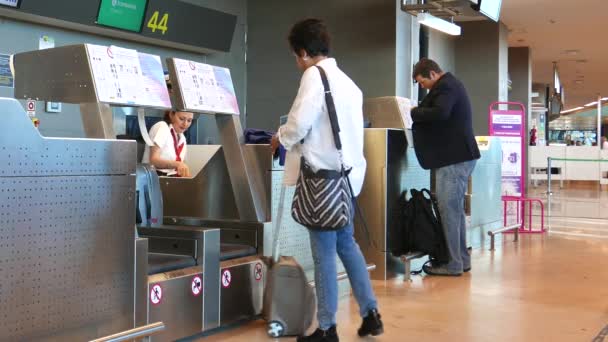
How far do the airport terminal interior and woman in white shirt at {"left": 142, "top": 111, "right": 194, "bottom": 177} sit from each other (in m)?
0.01

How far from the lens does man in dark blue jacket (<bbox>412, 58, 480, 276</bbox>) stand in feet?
15.6

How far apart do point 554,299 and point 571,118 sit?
124 feet

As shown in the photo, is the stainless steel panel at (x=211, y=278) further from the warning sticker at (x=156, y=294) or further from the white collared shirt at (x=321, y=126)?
the white collared shirt at (x=321, y=126)

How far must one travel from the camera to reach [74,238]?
2.56 m

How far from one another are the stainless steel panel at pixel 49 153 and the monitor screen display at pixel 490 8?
521 cm

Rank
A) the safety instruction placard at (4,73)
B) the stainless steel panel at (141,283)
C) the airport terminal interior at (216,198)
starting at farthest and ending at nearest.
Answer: the safety instruction placard at (4,73) → the stainless steel panel at (141,283) → the airport terminal interior at (216,198)

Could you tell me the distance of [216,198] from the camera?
3.91m

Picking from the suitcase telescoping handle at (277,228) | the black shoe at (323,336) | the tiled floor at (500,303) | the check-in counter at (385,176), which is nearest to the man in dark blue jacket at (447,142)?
Result: the check-in counter at (385,176)

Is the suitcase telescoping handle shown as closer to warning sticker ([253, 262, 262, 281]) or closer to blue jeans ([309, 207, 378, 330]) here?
warning sticker ([253, 262, 262, 281])

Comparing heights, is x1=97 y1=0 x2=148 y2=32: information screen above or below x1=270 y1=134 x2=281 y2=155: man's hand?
above

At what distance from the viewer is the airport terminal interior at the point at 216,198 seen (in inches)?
99.7

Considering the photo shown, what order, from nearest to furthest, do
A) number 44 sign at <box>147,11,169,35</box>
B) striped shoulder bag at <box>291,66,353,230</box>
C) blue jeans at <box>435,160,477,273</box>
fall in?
striped shoulder bag at <box>291,66,353,230</box>
blue jeans at <box>435,160,477,273</box>
number 44 sign at <box>147,11,169,35</box>

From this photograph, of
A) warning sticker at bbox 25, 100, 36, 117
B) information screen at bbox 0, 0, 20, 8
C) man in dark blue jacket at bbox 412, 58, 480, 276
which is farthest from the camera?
warning sticker at bbox 25, 100, 36, 117

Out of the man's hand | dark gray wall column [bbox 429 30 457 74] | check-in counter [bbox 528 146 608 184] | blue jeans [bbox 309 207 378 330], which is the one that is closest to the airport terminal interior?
the man's hand
